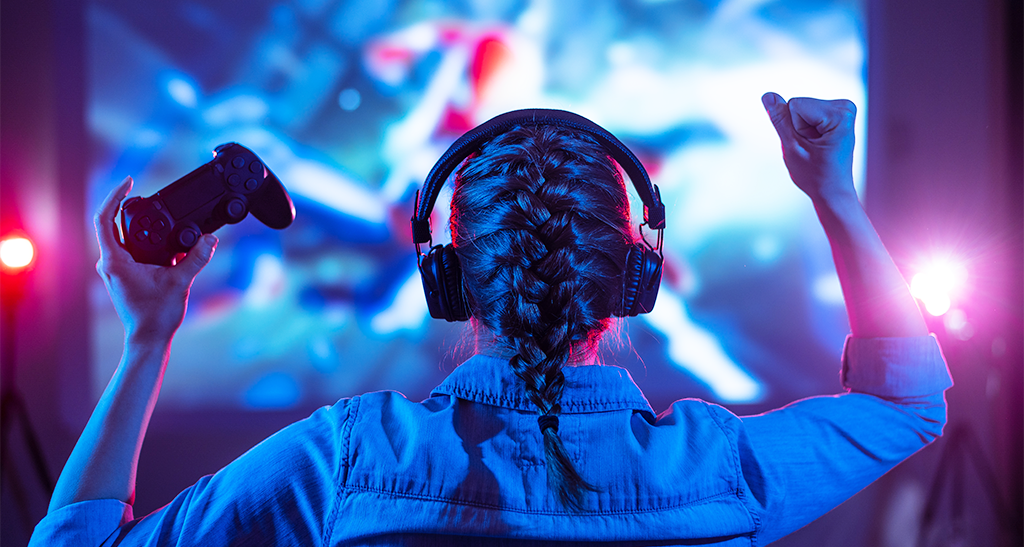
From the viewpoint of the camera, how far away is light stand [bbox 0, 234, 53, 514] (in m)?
1.86

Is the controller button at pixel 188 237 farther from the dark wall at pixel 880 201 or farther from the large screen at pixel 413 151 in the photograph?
the dark wall at pixel 880 201

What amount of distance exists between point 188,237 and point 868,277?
86cm

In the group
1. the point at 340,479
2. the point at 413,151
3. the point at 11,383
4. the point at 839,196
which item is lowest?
the point at 11,383

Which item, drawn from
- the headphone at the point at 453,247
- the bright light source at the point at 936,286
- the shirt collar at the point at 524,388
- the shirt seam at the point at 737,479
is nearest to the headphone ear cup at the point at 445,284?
the headphone at the point at 453,247

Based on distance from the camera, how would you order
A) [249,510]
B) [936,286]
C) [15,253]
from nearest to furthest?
1. [249,510]
2. [936,286]
3. [15,253]

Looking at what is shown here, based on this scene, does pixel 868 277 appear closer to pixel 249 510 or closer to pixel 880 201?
pixel 249 510

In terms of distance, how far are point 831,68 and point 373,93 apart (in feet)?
5.60

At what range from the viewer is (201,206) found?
68 cm

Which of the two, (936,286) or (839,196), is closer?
(839,196)

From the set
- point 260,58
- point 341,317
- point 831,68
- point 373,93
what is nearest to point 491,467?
point 341,317

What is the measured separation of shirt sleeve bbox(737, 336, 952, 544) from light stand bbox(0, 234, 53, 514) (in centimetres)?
238

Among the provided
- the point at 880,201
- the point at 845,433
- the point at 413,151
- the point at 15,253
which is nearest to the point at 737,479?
the point at 845,433

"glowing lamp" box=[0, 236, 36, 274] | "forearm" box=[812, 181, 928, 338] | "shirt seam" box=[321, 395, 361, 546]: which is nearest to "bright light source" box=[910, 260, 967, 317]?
"forearm" box=[812, 181, 928, 338]

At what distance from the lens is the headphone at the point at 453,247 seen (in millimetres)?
607
